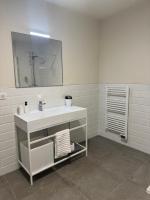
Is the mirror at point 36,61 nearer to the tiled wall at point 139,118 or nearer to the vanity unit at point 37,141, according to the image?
the vanity unit at point 37,141

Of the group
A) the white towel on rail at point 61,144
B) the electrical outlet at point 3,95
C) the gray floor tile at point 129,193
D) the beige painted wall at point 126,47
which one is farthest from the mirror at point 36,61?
the gray floor tile at point 129,193

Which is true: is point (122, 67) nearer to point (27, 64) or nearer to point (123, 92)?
point (123, 92)

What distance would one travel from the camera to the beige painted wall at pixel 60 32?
75.2 inches

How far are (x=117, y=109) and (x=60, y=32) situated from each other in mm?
1655

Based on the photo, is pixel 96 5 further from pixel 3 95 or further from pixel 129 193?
pixel 129 193

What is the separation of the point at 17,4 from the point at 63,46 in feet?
Answer: 2.77

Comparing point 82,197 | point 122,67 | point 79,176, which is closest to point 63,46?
point 122,67

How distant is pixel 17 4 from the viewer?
1947 mm

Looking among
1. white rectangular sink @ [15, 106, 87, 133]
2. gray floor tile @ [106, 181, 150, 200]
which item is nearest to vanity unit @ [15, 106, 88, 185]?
white rectangular sink @ [15, 106, 87, 133]

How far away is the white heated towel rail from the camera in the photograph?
2658 mm

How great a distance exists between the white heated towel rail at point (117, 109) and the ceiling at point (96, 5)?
1.29 m

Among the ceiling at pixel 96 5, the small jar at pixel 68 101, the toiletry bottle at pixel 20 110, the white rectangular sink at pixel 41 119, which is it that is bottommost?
the white rectangular sink at pixel 41 119

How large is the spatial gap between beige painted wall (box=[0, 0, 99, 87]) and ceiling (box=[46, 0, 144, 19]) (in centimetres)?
13

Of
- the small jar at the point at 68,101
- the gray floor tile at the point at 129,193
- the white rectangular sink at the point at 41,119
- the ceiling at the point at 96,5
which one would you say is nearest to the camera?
the gray floor tile at the point at 129,193
